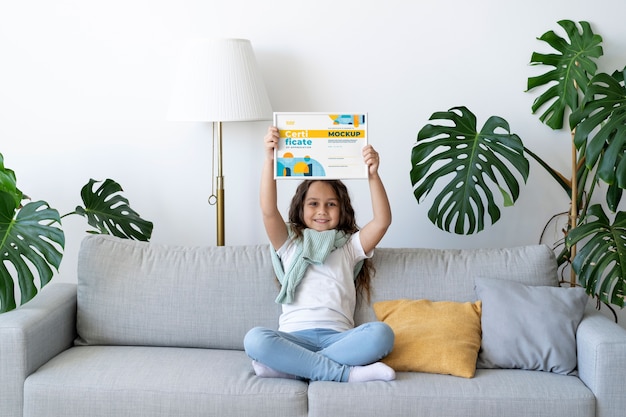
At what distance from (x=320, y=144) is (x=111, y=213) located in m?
0.95

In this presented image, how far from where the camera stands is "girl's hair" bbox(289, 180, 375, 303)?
2.92 m

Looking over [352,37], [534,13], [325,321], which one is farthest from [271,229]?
[534,13]

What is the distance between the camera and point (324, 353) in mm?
2623

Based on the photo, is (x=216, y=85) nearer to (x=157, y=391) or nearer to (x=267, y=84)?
(x=267, y=84)

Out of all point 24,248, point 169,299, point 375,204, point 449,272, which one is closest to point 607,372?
point 449,272

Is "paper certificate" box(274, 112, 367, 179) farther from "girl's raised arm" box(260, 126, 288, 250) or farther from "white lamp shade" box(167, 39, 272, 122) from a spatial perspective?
"white lamp shade" box(167, 39, 272, 122)

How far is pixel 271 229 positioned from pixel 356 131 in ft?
1.49

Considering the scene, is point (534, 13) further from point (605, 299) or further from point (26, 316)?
point (26, 316)

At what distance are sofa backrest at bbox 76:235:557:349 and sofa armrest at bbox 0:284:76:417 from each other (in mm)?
124

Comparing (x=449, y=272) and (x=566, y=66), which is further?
(x=566, y=66)

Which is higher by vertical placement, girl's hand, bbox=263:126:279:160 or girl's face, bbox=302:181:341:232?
girl's hand, bbox=263:126:279:160

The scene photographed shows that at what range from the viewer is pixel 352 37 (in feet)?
11.2

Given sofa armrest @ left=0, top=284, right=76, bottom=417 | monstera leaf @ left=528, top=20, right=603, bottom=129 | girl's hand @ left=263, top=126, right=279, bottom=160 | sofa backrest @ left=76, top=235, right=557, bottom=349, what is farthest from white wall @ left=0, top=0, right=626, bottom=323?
sofa armrest @ left=0, top=284, right=76, bottom=417

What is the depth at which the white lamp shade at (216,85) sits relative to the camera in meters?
3.10
